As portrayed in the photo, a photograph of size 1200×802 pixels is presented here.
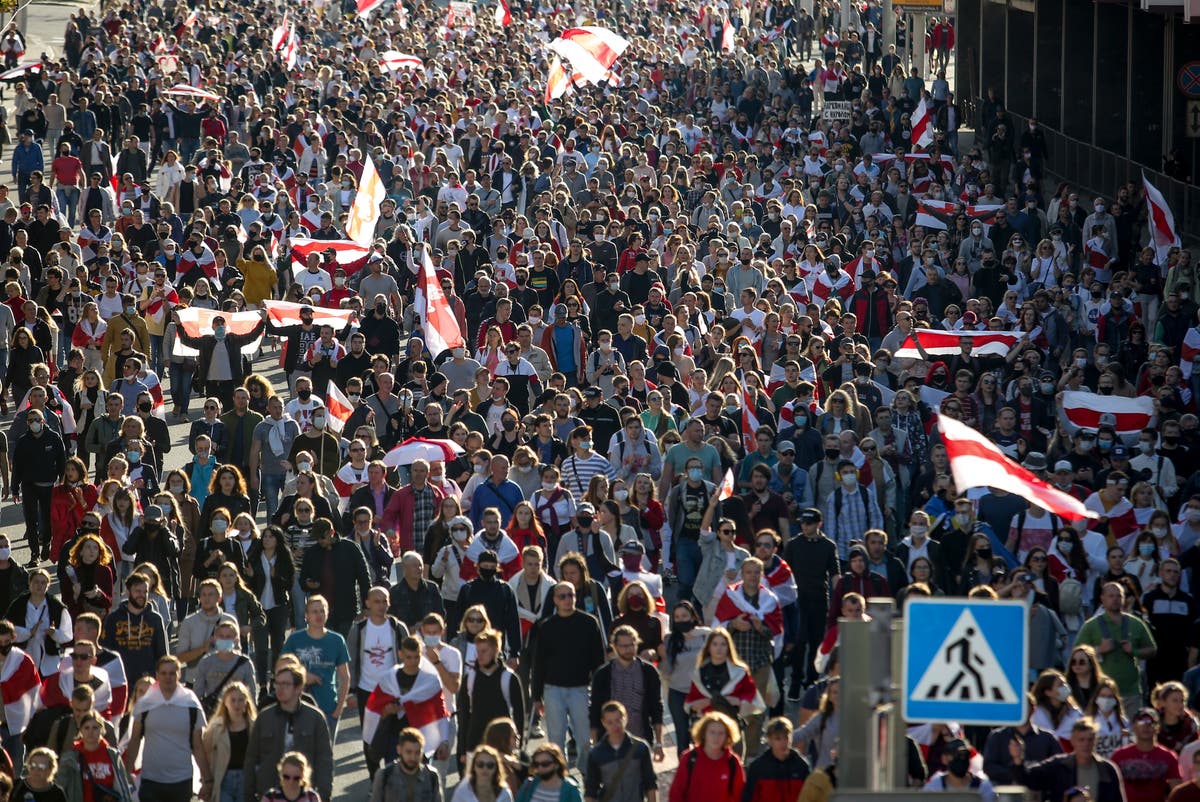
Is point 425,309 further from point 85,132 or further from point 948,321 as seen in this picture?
point 85,132

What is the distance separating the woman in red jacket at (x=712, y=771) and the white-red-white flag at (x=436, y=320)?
32.2ft

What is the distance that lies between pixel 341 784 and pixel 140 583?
1.65 metres

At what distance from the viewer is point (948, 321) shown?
21766mm

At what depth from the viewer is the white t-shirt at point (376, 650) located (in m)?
12.9

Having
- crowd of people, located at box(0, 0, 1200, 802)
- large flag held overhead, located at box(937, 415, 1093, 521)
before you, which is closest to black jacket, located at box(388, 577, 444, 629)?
crowd of people, located at box(0, 0, 1200, 802)

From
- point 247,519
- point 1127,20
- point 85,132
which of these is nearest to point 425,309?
point 247,519

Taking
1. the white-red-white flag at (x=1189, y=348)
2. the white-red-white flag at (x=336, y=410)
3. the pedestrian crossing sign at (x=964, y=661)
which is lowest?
the white-red-white flag at (x=1189, y=348)

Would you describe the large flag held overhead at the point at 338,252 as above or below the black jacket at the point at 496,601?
below

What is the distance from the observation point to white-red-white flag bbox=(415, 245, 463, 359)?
2044 centimetres

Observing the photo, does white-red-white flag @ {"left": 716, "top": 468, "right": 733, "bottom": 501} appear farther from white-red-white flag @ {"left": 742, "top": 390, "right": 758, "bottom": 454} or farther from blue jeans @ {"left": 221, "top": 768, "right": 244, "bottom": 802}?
blue jeans @ {"left": 221, "top": 768, "right": 244, "bottom": 802}

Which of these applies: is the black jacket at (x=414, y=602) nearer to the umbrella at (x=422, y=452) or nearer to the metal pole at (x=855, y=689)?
the umbrella at (x=422, y=452)

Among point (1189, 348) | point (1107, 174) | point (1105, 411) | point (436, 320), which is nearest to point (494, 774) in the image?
point (1105, 411)

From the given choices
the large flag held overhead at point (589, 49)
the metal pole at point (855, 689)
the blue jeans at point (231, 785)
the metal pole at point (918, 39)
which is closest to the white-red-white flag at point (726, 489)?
the blue jeans at point (231, 785)

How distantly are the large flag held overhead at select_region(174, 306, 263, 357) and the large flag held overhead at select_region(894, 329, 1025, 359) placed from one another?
232 inches
